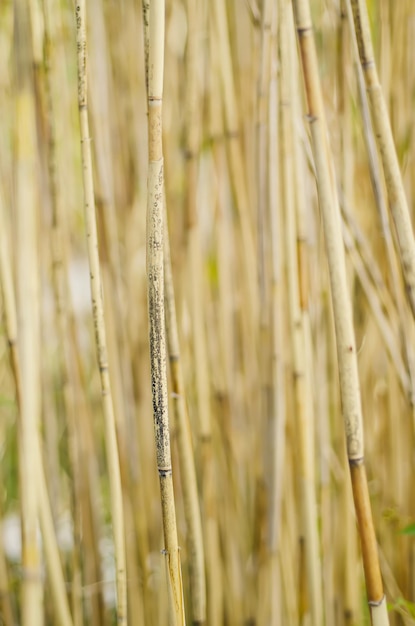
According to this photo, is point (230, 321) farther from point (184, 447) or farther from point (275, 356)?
point (184, 447)

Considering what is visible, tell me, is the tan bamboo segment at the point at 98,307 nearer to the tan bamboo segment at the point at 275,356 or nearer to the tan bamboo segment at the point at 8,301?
the tan bamboo segment at the point at 8,301

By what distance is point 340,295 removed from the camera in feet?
1.29

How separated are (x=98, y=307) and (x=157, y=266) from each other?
0.10 metres

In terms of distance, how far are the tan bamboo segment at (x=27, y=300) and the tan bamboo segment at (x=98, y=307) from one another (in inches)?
1.7

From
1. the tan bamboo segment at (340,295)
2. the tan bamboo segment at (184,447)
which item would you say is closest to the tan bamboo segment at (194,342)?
the tan bamboo segment at (184,447)

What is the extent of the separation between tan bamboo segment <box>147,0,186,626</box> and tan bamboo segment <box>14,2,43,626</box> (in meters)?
0.12

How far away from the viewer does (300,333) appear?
0.58 m

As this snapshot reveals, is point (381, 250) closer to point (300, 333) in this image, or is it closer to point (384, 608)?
point (300, 333)

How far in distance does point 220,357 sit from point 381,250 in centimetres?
23

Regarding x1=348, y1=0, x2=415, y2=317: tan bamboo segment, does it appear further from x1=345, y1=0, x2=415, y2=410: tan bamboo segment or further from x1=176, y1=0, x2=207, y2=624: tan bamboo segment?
x1=176, y1=0, x2=207, y2=624: tan bamboo segment

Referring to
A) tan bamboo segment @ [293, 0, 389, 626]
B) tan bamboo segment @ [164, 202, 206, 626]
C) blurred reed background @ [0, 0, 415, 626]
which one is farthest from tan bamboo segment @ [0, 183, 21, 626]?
tan bamboo segment @ [293, 0, 389, 626]

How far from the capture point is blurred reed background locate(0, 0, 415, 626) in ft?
1.71

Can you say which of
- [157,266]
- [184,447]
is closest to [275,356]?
[184,447]

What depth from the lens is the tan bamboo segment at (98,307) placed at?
1.29ft
